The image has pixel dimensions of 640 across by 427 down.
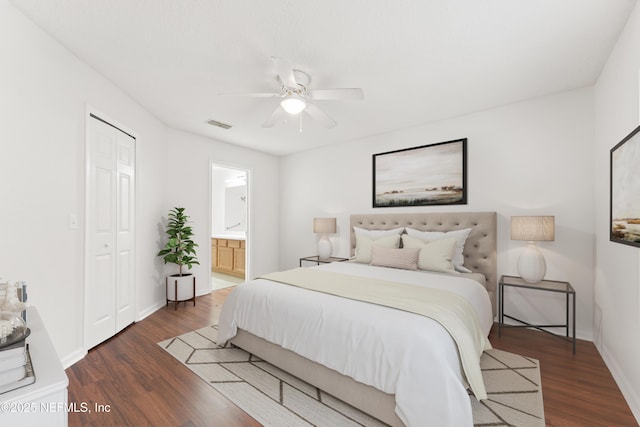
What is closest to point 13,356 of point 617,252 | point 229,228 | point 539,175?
point 617,252

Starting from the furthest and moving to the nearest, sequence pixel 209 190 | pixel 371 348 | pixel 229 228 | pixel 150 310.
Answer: pixel 229 228, pixel 209 190, pixel 150 310, pixel 371 348

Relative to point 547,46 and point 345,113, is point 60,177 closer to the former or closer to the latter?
point 345,113

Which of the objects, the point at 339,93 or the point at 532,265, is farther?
the point at 532,265

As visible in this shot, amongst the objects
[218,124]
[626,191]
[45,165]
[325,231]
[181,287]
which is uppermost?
[218,124]

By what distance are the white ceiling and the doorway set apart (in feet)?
10.4

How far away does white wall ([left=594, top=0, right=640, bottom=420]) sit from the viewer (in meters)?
1.88

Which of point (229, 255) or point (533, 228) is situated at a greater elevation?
point (533, 228)

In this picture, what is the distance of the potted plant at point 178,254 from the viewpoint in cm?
386

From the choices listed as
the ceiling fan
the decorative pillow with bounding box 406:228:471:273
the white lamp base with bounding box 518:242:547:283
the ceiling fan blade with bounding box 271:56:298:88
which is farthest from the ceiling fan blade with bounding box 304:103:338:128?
the white lamp base with bounding box 518:242:547:283

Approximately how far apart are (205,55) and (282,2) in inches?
35.1

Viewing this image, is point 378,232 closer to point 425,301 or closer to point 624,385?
point 425,301

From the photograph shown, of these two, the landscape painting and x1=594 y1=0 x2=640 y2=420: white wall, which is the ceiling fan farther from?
x1=594 y1=0 x2=640 y2=420: white wall

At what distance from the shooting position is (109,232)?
9.55 ft

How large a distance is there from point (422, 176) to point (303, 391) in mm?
3028
